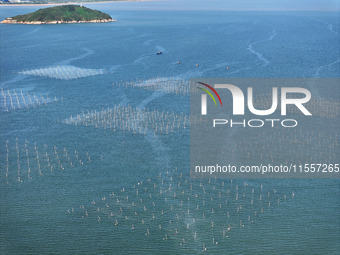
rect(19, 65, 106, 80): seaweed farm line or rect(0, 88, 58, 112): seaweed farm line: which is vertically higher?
rect(19, 65, 106, 80): seaweed farm line

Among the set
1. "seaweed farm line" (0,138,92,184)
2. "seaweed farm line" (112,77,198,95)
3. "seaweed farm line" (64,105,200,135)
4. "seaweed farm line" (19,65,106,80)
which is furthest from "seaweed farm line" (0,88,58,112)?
"seaweed farm line" (0,138,92,184)

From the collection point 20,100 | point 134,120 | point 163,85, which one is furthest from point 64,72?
point 134,120

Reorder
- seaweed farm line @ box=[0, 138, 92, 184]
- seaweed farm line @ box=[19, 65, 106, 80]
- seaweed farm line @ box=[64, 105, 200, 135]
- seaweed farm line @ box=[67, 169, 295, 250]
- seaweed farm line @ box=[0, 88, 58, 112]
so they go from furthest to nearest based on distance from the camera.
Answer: seaweed farm line @ box=[19, 65, 106, 80], seaweed farm line @ box=[0, 88, 58, 112], seaweed farm line @ box=[64, 105, 200, 135], seaweed farm line @ box=[0, 138, 92, 184], seaweed farm line @ box=[67, 169, 295, 250]

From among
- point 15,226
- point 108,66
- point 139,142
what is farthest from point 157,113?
point 108,66

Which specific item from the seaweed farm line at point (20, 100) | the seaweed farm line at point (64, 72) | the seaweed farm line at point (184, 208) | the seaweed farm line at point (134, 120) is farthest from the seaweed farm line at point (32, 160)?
the seaweed farm line at point (64, 72)

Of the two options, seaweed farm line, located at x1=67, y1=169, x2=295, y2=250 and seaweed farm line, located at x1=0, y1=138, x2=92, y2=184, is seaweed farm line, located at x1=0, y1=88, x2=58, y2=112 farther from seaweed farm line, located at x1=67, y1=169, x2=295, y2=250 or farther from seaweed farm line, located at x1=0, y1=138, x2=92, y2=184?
seaweed farm line, located at x1=67, y1=169, x2=295, y2=250

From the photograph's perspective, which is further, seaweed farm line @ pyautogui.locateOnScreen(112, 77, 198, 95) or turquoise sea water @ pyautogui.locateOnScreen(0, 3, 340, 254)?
seaweed farm line @ pyautogui.locateOnScreen(112, 77, 198, 95)
